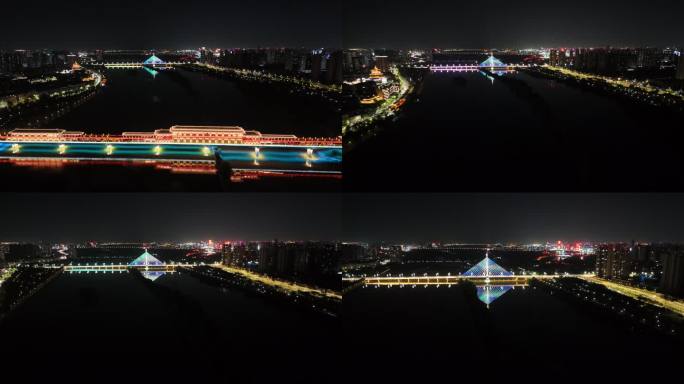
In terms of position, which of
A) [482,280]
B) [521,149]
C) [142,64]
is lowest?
[482,280]

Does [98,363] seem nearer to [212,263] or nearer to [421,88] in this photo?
[212,263]

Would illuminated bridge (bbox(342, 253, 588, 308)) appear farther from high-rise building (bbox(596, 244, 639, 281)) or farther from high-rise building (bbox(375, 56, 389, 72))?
high-rise building (bbox(375, 56, 389, 72))

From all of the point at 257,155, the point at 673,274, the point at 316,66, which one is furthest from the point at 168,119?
the point at 673,274

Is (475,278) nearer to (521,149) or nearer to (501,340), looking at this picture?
(501,340)

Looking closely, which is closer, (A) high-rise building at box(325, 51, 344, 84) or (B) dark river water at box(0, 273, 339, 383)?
(A) high-rise building at box(325, 51, 344, 84)

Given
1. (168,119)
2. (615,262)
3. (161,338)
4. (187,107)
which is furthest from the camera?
(615,262)

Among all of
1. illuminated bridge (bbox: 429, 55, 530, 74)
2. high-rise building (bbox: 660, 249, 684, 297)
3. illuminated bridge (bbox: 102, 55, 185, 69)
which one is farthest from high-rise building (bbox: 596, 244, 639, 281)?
illuminated bridge (bbox: 102, 55, 185, 69)

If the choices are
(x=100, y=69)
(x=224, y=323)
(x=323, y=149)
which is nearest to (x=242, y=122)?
(x=323, y=149)
